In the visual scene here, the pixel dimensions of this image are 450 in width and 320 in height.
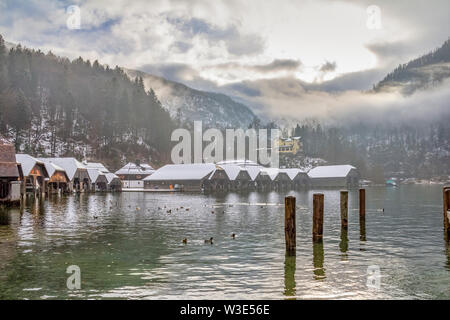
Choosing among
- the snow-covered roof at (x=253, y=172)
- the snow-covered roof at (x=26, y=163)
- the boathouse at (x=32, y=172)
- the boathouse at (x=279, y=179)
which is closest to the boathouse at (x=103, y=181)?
the boathouse at (x=32, y=172)

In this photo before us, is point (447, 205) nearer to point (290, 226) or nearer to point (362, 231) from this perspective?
point (362, 231)

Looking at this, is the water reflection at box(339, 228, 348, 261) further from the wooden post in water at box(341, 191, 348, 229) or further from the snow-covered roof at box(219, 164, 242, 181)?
the snow-covered roof at box(219, 164, 242, 181)

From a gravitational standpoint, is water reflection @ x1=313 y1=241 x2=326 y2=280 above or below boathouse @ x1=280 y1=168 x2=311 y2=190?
below

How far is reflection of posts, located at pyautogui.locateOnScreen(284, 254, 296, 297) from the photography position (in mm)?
14430

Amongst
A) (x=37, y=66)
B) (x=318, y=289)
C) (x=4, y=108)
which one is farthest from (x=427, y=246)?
(x=37, y=66)

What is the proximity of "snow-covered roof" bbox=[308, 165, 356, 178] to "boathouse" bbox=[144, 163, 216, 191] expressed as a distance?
185 ft

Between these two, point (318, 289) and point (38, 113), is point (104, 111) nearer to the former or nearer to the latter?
point (38, 113)

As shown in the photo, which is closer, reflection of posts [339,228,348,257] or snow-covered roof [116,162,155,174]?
reflection of posts [339,228,348,257]

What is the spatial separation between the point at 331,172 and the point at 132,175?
74.9m

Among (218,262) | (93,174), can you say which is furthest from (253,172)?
(218,262)

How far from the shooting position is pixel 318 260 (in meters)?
19.8

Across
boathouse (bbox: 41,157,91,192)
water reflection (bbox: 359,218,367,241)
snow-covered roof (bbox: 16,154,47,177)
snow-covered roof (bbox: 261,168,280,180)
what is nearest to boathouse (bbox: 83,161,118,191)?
boathouse (bbox: 41,157,91,192)

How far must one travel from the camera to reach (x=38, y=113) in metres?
154
